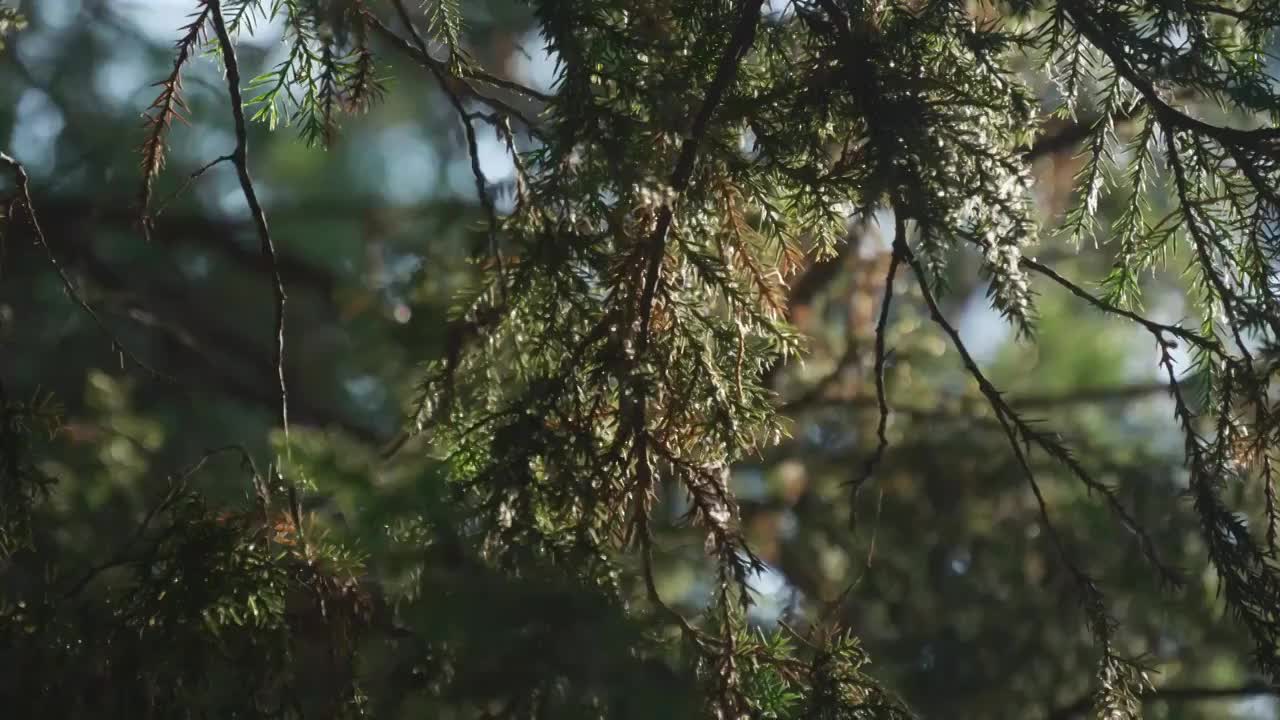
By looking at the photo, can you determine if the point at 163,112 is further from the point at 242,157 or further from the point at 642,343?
the point at 642,343

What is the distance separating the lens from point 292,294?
4895mm

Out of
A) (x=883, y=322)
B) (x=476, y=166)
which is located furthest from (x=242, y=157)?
(x=883, y=322)

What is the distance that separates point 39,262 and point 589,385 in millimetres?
3110

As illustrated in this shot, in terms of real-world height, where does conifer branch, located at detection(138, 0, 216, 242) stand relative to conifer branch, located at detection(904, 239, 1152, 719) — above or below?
above

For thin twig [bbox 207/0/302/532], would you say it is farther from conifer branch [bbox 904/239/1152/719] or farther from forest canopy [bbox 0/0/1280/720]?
conifer branch [bbox 904/239/1152/719]

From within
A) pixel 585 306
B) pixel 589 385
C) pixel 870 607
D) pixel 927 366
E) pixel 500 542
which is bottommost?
pixel 500 542

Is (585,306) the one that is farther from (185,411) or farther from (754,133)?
(185,411)

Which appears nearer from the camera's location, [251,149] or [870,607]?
[870,607]

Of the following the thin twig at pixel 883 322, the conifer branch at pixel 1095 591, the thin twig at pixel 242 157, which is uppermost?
the thin twig at pixel 242 157

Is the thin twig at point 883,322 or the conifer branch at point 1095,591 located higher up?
the thin twig at point 883,322

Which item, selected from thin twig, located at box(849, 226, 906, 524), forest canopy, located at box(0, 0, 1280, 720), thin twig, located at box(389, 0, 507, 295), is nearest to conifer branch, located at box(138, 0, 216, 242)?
forest canopy, located at box(0, 0, 1280, 720)

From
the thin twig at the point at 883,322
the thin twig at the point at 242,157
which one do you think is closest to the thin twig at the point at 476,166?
the thin twig at the point at 242,157

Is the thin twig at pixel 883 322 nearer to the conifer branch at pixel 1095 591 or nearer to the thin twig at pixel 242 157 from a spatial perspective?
the conifer branch at pixel 1095 591

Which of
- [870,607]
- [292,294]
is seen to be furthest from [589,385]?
[292,294]
